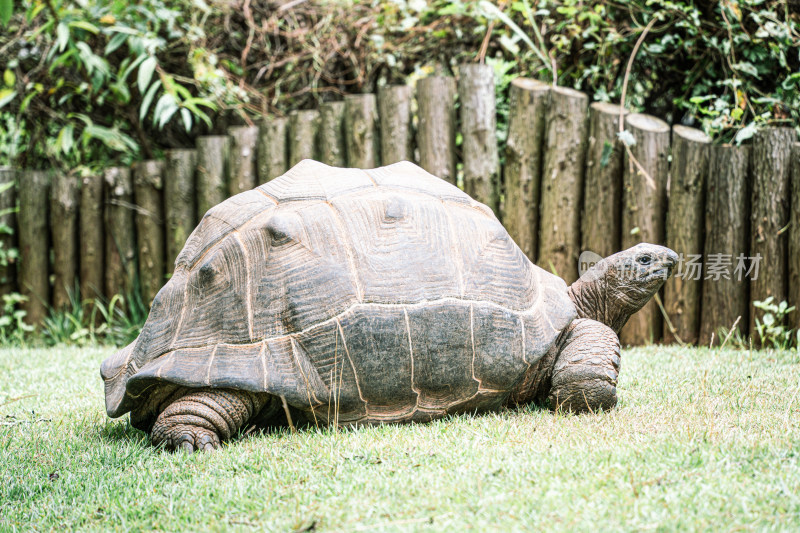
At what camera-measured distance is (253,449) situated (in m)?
2.67

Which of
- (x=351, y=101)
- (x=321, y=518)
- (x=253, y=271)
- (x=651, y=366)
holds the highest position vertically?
(x=351, y=101)

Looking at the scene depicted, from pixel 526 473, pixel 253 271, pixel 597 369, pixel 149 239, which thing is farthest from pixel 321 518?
pixel 149 239

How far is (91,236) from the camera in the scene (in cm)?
600

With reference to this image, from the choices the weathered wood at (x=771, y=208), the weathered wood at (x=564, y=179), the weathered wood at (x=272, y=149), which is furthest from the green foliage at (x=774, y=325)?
the weathered wood at (x=272, y=149)

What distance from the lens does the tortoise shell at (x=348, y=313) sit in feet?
9.05

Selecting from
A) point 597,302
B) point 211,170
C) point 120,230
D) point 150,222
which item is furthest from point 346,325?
point 120,230

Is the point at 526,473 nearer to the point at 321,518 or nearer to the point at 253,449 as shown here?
the point at 321,518

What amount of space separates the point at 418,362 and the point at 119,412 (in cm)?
130

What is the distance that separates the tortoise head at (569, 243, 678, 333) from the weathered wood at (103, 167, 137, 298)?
4.03 m

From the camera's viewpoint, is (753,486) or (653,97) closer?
(753,486)

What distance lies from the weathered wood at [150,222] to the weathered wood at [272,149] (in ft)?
3.22

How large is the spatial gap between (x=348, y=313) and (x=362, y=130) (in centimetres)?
293

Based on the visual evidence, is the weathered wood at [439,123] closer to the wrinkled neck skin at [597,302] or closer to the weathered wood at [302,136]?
the weathered wood at [302,136]

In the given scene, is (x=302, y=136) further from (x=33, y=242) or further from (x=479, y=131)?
(x=33, y=242)
